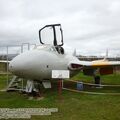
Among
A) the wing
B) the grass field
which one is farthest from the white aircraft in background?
the grass field

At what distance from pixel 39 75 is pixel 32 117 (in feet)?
16.4

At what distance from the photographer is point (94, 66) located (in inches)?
761

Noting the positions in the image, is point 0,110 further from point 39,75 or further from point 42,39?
point 42,39

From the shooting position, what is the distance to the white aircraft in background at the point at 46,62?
47.0ft

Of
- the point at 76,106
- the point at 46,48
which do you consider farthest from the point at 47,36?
Result: the point at 76,106

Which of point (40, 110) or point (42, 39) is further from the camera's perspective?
point (42, 39)

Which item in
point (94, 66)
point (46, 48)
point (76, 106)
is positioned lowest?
point (76, 106)

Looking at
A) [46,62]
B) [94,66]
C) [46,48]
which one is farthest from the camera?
[94,66]

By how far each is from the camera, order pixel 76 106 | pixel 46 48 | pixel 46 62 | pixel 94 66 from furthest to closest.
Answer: pixel 94 66 → pixel 46 48 → pixel 46 62 → pixel 76 106

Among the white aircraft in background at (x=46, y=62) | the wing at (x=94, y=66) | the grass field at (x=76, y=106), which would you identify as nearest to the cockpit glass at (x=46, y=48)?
the white aircraft in background at (x=46, y=62)

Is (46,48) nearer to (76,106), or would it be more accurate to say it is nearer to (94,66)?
(94,66)

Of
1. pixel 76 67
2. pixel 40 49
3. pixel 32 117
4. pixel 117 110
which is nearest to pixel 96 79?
pixel 76 67

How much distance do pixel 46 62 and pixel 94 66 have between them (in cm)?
483

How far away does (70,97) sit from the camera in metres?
14.9
